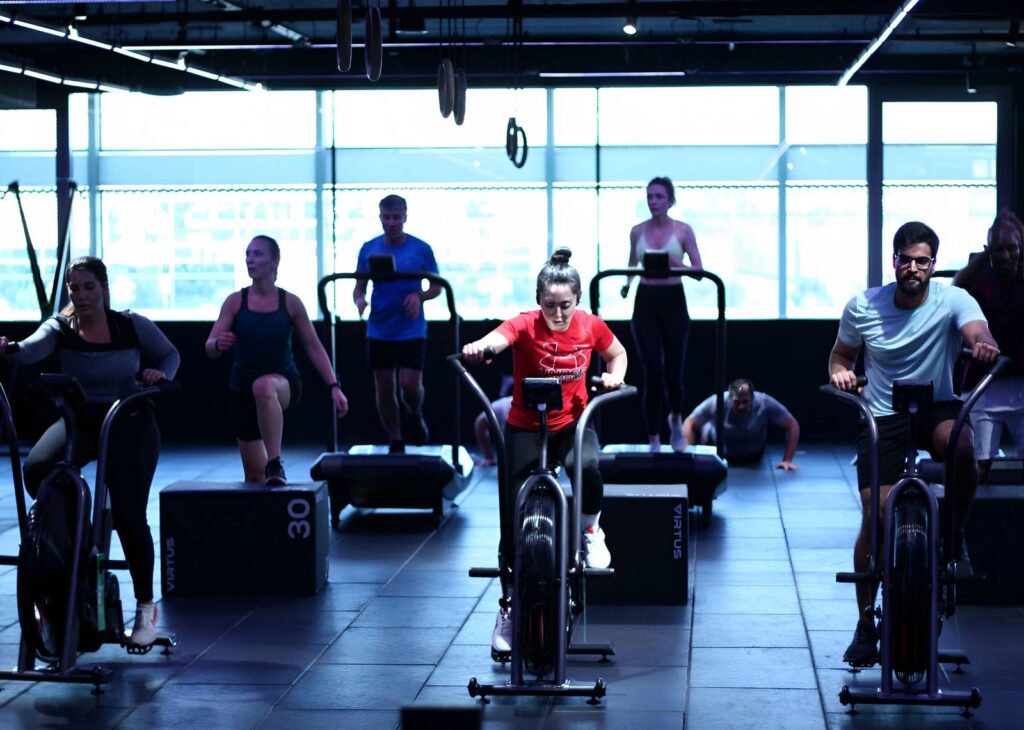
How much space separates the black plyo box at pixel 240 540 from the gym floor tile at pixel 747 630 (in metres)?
1.48

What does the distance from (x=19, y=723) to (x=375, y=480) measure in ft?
11.7

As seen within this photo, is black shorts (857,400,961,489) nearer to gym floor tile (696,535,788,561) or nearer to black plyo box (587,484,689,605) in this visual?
black plyo box (587,484,689,605)

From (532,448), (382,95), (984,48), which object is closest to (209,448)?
(382,95)

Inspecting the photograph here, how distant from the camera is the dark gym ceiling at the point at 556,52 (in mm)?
10633

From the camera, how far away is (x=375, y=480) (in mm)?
7742

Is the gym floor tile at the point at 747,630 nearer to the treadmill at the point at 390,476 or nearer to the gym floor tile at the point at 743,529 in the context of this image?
the gym floor tile at the point at 743,529

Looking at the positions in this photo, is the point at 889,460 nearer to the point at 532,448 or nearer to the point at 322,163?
the point at 532,448

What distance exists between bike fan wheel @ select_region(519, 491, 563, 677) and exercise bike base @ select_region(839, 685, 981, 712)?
801mm

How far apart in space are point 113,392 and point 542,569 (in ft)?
5.00

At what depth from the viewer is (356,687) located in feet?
15.3

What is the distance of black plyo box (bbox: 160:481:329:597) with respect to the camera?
5953 millimetres

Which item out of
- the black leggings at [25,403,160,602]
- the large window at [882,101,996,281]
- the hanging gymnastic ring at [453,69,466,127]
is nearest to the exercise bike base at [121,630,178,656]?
the black leggings at [25,403,160,602]

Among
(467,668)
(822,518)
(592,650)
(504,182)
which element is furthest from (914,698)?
(504,182)

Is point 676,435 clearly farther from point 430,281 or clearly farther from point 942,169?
point 942,169
